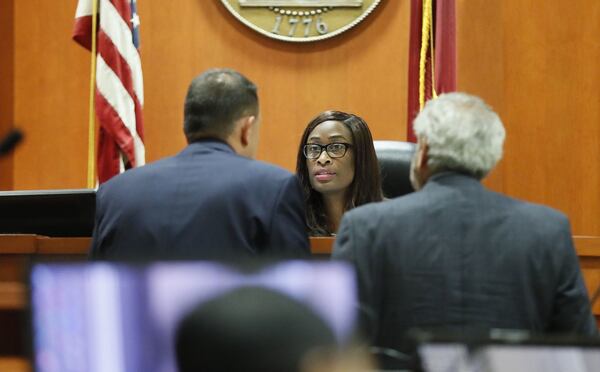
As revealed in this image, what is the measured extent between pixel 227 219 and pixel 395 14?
3369 millimetres

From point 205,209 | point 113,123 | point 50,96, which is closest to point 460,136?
point 205,209

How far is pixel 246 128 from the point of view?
2.68m

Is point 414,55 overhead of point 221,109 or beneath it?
overhead

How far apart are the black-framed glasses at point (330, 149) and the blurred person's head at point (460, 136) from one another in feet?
5.57

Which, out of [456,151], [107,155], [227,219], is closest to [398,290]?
[456,151]

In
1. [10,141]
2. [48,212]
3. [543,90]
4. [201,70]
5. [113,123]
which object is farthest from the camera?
[201,70]

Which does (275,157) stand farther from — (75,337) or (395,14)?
(75,337)

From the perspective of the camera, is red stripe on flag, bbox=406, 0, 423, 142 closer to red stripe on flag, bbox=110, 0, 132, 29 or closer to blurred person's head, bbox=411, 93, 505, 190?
red stripe on flag, bbox=110, 0, 132, 29

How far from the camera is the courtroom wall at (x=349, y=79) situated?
5.44 meters

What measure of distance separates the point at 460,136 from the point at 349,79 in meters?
3.39

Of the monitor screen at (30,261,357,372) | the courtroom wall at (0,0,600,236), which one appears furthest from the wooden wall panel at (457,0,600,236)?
the monitor screen at (30,261,357,372)

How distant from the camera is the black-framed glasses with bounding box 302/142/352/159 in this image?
4.02 m

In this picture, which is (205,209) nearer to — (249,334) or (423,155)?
(423,155)

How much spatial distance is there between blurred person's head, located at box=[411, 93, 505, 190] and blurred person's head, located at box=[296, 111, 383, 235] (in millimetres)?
1670
